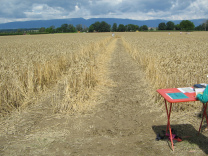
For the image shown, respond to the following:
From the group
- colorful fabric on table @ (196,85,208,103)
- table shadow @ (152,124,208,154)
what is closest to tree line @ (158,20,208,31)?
table shadow @ (152,124,208,154)

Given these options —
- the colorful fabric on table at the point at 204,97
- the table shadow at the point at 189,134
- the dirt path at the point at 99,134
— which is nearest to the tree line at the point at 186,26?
the dirt path at the point at 99,134

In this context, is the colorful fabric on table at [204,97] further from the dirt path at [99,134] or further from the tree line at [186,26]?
the tree line at [186,26]

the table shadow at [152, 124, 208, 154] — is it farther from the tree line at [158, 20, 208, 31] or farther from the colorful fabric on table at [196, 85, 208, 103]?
the tree line at [158, 20, 208, 31]

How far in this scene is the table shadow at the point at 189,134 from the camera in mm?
3393

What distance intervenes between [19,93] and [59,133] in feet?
7.13

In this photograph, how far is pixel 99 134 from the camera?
379cm

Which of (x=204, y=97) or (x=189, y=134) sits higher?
(x=204, y=97)

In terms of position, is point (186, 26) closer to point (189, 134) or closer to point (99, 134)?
point (189, 134)

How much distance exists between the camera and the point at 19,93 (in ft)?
17.1

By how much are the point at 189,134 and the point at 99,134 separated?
1.88 meters

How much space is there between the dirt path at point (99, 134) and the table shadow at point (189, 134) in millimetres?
147

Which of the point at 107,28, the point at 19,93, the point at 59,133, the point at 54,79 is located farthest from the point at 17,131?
the point at 107,28

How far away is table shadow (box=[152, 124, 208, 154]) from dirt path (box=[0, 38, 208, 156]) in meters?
0.15

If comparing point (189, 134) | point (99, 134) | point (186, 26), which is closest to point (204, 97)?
point (189, 134)
